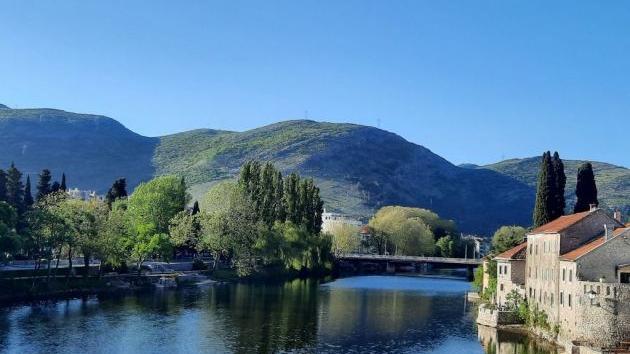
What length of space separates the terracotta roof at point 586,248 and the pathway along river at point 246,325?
9304mm

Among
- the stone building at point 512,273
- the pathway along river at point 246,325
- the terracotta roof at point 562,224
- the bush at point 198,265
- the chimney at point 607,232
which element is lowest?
the pathway along river at point 246,325

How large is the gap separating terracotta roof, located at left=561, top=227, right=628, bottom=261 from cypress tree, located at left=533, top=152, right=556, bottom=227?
2864cm

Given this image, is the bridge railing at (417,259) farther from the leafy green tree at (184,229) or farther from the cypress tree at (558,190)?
the cypress tree at (558,190)

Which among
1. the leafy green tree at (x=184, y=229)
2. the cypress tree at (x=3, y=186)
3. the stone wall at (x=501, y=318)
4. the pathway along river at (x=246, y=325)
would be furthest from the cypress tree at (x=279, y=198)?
the stone wall at (x=501, y=318)

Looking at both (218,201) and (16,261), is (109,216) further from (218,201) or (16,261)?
(218,201)

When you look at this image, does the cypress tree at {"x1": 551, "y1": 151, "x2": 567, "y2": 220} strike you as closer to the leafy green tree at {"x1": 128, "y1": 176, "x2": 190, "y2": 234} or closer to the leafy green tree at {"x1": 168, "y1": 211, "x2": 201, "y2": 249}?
the leafy green tree at {"x1": 168, "y1": 211, "x2": 201, "y2": 249}

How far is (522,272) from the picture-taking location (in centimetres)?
8962

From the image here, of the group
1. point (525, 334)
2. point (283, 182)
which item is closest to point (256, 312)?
point (525, 334)

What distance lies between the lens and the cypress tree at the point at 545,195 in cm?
10188

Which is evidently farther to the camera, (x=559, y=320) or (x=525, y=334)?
(x=525, y=334)

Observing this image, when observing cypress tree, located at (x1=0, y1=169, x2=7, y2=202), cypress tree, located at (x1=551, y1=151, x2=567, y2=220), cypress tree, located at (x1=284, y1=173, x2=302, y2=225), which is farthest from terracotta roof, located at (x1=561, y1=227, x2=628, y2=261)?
cypress tree, located at (x1=0, y1=169, x2=7, y2=202)

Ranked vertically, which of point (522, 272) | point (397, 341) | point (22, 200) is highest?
point (22, 200)

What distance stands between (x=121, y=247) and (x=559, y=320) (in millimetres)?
72516

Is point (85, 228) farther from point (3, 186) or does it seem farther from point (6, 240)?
point (3, 186)
